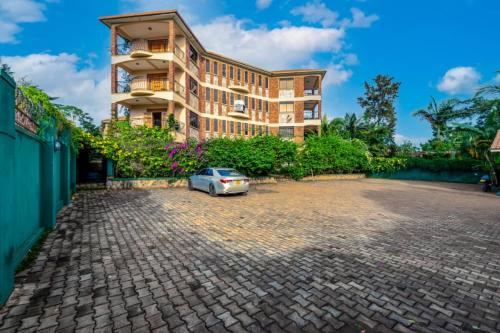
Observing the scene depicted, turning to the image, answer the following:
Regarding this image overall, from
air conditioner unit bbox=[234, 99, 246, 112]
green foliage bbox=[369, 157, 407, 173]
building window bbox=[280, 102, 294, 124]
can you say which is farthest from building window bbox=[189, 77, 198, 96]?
green foliage bbox=[369, 157, 407, 173]

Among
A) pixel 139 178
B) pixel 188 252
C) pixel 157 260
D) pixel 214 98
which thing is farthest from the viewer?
pixel 214 98

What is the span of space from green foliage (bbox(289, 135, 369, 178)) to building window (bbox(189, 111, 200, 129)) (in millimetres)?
11645

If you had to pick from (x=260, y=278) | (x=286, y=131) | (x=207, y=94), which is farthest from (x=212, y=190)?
(x=286, y=131)

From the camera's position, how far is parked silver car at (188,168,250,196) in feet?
37.8

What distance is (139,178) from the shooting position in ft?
48.6

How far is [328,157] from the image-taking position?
899 inches

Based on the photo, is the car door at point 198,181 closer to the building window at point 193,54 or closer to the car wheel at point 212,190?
→ the car wheel at point 212,190

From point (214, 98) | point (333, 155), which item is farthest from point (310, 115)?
point (214, 98)

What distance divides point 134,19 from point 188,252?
72.8 ft

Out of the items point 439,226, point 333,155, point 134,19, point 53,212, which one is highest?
point 134,19

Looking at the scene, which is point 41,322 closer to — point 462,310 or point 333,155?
point 462,310

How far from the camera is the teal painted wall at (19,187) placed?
2918mm

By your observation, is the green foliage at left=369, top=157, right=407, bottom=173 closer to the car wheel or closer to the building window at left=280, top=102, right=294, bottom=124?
the building window at left=280, top=102, right=294, bottom=124

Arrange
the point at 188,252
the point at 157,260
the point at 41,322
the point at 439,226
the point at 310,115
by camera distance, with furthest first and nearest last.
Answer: the point at 310,115
the point at 439,226
the point at 188,252
the point at 157,260
the point at 41,322
